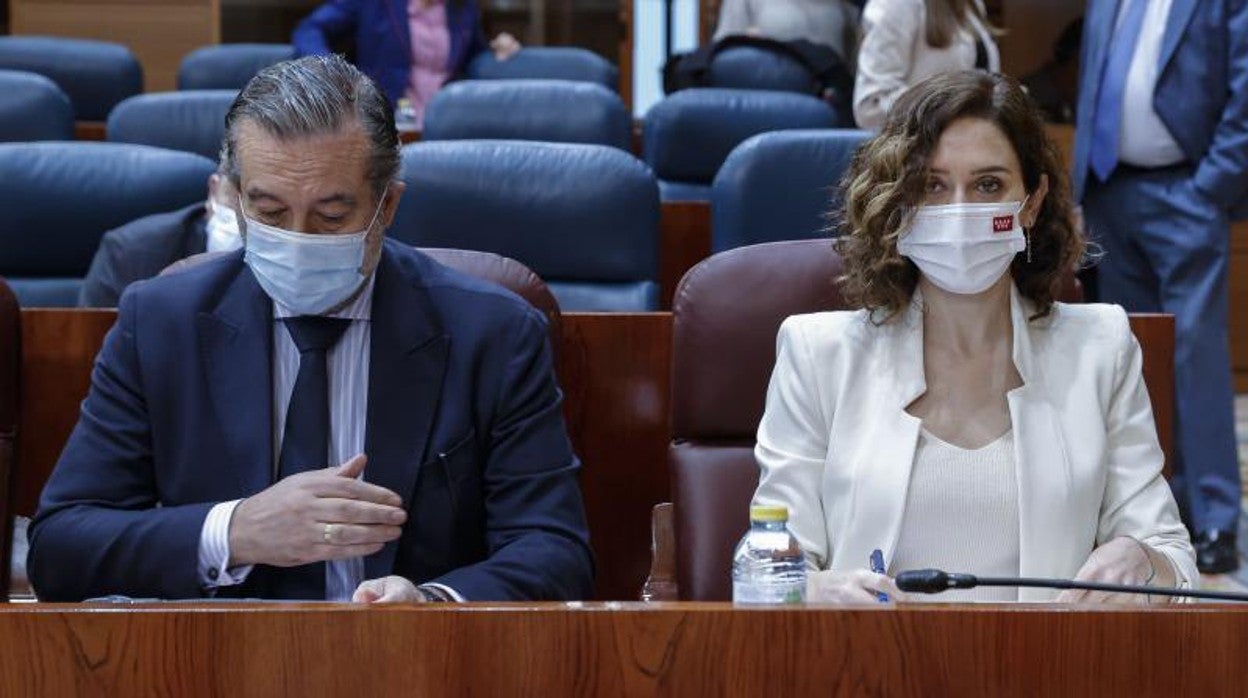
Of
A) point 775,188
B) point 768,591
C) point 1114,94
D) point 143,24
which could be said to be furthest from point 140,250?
point 143,24

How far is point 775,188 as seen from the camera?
11.6 ft

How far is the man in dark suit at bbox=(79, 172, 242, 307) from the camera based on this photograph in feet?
10.3

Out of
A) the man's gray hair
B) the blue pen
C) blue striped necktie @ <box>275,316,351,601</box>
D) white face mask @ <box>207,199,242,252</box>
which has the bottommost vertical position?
the blue pen

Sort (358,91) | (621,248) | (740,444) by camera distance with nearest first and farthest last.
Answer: (358,91)
(740,444)
(621,248)

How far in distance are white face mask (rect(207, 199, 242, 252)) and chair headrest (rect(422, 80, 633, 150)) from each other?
4.39 feet

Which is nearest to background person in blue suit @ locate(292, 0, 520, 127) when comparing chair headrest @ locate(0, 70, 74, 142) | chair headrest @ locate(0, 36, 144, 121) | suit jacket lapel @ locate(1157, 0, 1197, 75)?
chair headrest @ locate(0, 36, 144, 121)

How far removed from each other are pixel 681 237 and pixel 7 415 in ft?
6.11

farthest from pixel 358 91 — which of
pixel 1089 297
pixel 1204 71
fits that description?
pixel 1089 297

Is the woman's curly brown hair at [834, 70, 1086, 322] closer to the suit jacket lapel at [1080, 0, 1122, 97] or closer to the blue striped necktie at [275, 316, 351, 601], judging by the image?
the blue striped necktie at [275, 316, 351, 601]

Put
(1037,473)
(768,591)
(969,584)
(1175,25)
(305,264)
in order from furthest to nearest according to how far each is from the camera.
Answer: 1. (1175,25)
2. (1037,473)
3. (305,264)
4. (768,591)
5. (969,584)

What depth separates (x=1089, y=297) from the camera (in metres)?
4.27

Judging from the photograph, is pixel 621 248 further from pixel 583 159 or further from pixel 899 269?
pixel 899 269

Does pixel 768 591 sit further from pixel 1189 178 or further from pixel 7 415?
pixel 1189 178

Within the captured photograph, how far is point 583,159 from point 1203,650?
7.21 feet
